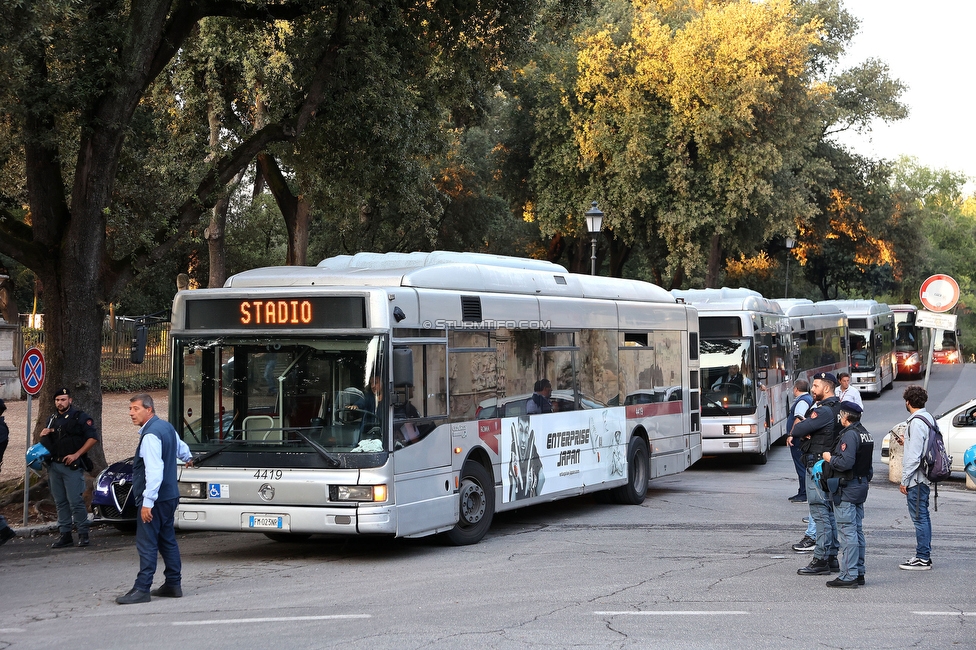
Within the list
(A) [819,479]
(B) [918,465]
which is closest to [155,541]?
(A) [819,479]

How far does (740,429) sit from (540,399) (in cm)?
816

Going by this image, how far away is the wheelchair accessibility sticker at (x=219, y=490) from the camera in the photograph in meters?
10.9

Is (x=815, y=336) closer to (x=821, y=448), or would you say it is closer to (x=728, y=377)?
(x=728, y=377)

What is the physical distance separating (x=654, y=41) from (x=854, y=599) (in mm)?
29794

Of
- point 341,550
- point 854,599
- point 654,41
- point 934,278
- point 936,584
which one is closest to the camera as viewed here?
point 854,599

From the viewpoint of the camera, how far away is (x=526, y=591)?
9484mm

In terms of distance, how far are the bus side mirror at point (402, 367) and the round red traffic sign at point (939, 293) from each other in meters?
12.0

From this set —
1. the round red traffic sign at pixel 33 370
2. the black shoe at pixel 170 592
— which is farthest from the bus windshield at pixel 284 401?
the round red traffic sign at pixel 33 370

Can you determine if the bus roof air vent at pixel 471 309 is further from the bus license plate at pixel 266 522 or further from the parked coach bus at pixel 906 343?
the parked coach bus at pixel 906 343

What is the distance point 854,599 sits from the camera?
916 cm

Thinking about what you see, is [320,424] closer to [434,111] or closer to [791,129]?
[434,111]

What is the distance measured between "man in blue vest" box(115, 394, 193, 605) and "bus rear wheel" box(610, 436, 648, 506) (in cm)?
779

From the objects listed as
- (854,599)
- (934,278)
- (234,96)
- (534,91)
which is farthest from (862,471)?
(534,91)

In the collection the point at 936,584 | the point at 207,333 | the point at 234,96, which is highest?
the point at 234,96
